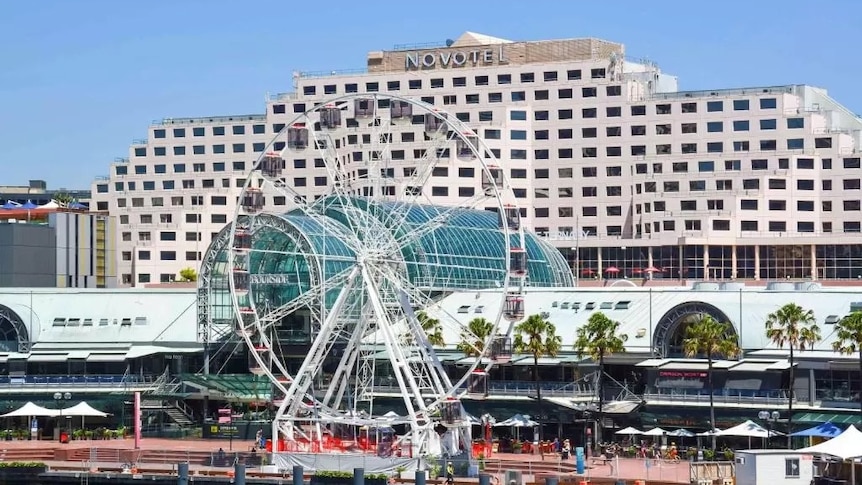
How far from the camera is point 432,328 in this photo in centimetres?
11869

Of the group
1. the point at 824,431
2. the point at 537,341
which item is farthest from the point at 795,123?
the point at 824,431

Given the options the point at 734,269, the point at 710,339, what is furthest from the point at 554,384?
the point at 734,269

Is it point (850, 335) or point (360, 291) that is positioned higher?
point (360, 291)

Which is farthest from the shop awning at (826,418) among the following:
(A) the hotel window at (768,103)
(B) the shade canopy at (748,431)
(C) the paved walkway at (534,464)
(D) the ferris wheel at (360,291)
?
(A) the hotel window at (768,103)

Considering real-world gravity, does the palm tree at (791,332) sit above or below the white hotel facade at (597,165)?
below

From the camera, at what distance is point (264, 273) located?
119m

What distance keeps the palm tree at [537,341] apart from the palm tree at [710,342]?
8297mm

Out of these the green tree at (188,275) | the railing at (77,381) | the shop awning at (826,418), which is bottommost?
the shop awning at (826,418)

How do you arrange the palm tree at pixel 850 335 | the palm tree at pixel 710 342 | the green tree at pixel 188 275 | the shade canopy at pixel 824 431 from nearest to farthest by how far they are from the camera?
the shade canopy at pixel 824 431, the palm tree at pixel 850 335, the palm tree at pixel 710 342, the green tree at pixel 188 275

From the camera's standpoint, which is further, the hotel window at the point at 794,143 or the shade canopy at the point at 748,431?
the hotel window at the point at 794,143

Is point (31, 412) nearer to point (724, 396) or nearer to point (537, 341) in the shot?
point (537, 341)

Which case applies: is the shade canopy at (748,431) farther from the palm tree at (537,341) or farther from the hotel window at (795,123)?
the hotel window at (795,123)

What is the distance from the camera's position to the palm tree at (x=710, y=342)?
104m

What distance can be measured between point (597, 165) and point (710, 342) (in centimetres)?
7878
